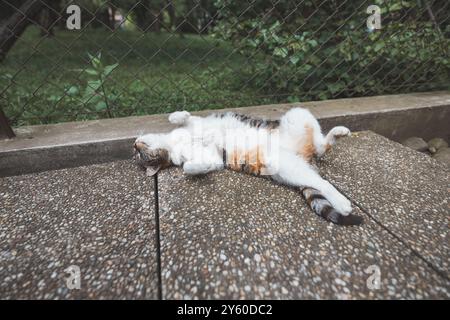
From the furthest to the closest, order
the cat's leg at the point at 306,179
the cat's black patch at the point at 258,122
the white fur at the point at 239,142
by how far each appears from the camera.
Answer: the cat's black patch at the point at 258,122, the white fur at the point at 239,142, the cat's leg at the point at 306,179

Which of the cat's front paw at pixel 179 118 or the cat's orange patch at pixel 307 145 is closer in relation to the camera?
the cat's orange patch at pixel 307 145

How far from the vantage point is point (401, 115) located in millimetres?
2619

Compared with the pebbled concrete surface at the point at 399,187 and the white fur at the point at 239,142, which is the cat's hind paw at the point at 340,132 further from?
the pebbled concrete surface at the point at 399,187

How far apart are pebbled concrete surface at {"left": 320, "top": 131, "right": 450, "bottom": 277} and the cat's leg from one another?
15 cm

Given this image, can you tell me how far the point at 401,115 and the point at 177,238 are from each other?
229 cm

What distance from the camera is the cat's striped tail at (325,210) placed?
1.55m

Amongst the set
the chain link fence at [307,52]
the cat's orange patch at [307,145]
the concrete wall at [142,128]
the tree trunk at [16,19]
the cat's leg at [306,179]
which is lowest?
the cat's leg at [306,179]

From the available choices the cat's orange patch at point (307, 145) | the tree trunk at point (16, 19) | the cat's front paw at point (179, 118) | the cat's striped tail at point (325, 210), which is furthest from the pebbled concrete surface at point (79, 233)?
the tree trunk at point (16, 19)

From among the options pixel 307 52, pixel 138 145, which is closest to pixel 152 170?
pixel 138 145

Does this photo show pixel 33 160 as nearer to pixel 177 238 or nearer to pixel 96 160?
pixel 96 160

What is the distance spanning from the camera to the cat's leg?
1663 millimetres

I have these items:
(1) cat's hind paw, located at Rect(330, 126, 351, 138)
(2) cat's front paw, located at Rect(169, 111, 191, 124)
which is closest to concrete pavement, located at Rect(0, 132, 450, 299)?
(1) cat's hind paw, located at Rect(330, 126, 351, 138)

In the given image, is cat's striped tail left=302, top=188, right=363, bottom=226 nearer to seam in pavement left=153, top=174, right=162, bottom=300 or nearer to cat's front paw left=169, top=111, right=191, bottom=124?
seam in pavement left=153, top=174, right=162, bottom=300

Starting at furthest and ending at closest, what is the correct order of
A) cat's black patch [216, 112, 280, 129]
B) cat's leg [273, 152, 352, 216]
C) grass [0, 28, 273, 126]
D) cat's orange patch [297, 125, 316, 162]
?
grass [0, 28, 273, 126] < cat's black patch [216, 112, 280, 129] < cat's orange patch [297, 125, 316, 162] < cat's leg [273, 152, 352, 216]
